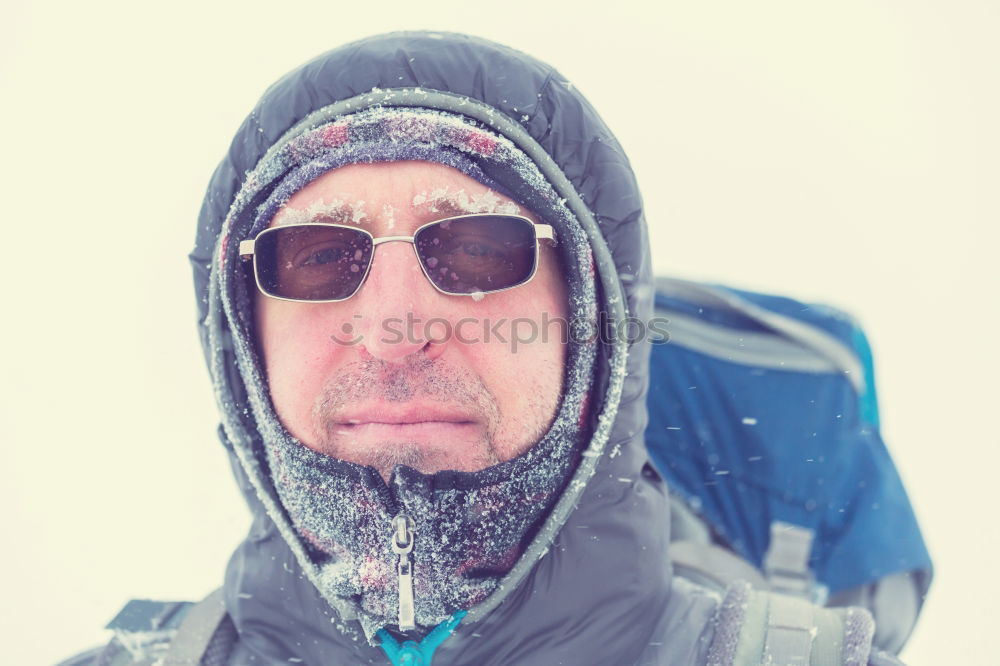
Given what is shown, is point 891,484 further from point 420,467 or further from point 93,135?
point 93,135

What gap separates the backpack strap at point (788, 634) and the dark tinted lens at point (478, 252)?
3.25 feet

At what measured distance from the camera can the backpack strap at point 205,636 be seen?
1.75 metres

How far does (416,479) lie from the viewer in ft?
4.93

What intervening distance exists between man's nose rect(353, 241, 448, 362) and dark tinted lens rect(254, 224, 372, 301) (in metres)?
0.04

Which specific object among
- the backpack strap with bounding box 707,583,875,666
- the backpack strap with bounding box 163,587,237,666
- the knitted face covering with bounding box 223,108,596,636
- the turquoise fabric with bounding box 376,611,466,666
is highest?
the knitted face covering with bounding box 223,108,596,636

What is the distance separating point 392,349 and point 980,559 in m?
3.24

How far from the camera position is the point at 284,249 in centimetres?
165

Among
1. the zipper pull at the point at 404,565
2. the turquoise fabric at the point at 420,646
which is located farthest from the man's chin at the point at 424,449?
the turquoise fabric at the point at 420,646

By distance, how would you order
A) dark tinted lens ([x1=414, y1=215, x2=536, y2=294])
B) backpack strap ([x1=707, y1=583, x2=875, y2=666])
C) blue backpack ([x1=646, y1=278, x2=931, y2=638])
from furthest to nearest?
blue backpack ([x1=646, y1=278, x2=931, y2=638]), dark tinted lens ([x1=414, y1=215, x2=536, y2=294]), backpack strap ([x1=707, y1=583, x2=875, y2=666])

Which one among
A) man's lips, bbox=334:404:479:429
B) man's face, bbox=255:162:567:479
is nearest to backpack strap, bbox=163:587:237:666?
man's face, bbox=255:162:567:479

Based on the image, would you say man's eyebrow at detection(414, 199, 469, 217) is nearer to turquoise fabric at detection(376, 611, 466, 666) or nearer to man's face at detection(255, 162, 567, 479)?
man's face at detection(255, 162, 567, 479)

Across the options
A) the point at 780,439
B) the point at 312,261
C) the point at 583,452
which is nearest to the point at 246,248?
the point at 312,261

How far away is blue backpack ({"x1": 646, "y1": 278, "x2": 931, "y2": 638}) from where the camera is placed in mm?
2227

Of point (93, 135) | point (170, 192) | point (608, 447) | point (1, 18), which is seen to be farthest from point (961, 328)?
point (1, 18)
